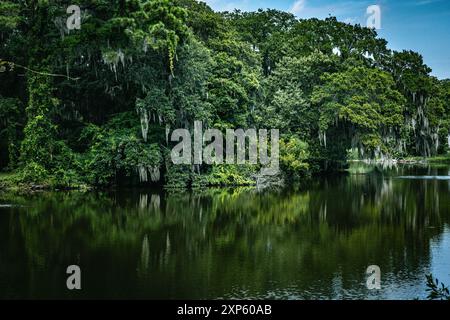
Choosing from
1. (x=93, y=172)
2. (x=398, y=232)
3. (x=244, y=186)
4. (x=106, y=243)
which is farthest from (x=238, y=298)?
(x=244, y=186)

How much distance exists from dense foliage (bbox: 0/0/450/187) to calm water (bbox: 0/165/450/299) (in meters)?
4.31

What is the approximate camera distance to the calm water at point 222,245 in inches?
532

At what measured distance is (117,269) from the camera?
15.1 m

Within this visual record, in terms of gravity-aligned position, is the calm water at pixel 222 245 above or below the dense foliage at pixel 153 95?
below

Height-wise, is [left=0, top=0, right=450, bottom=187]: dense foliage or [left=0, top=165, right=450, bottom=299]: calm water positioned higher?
[left=0, top=0, right=450, bottom=187]: dense foliage

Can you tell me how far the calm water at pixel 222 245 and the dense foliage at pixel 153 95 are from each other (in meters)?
4.31

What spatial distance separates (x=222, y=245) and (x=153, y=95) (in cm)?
1773

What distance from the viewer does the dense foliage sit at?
33656 millimetres

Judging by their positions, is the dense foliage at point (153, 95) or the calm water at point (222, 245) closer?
the calm water at point (222, 245)

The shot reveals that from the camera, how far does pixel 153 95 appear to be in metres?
34.5

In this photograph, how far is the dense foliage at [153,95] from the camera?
3366 centimetres

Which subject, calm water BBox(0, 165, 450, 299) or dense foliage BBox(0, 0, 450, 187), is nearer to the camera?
calm water BBox(0, 165, 450, 299)
